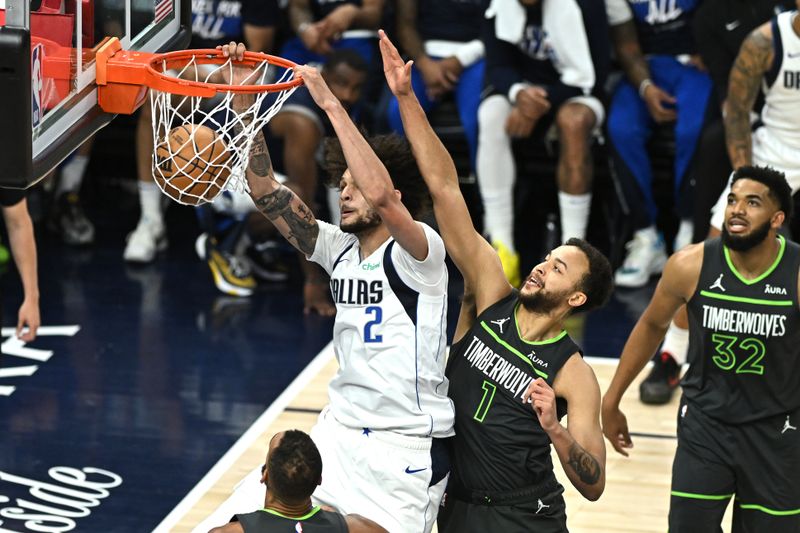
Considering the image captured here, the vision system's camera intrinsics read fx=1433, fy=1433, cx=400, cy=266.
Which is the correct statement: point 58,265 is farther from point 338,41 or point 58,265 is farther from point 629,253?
point 629,253

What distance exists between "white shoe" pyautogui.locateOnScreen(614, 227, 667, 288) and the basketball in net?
4.32m

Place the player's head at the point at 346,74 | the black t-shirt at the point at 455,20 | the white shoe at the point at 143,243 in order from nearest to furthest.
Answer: the player's head at the point at 346,74 < the black t-shirt at the point at 455,20 < the white shoe at the point at 143,243

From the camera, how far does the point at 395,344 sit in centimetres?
427

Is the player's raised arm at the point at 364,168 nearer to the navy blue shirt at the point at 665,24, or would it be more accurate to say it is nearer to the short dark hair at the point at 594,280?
the short dark hair at the point at 594,280

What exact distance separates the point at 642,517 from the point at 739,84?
7.92ft

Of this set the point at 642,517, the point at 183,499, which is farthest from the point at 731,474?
the point at 183,499

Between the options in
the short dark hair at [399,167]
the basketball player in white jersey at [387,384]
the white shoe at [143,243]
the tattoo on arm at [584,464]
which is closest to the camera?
the tattoo on arm at [584,464]

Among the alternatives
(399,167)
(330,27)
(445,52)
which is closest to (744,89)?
(445,52)

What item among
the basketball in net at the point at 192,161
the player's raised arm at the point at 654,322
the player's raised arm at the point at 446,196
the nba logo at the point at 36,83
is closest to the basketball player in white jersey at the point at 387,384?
the player's raised arm at the point at 446,196

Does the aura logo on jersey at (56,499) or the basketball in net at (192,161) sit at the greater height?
the basketball in net at (192,161)

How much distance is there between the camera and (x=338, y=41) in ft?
28.5

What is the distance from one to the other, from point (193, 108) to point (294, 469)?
1216 millimetres

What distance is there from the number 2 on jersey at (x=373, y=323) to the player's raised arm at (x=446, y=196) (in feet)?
0.92

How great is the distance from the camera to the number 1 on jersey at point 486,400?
4297 millimetres
